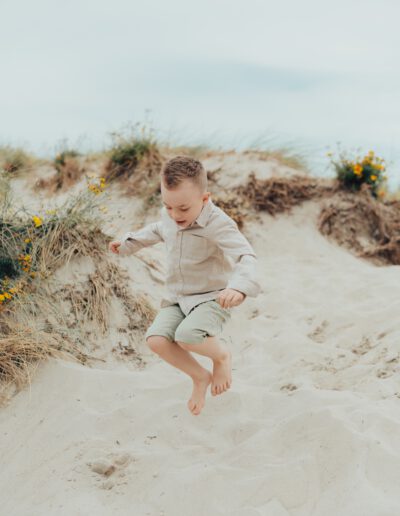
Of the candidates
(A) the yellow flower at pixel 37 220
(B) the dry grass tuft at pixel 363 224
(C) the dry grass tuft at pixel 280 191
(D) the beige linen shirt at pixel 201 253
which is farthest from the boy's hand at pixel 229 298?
(B) the dry grass tuft at pixel 363 224

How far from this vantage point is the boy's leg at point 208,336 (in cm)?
329

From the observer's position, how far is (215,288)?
3.54 metres

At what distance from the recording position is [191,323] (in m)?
3.31

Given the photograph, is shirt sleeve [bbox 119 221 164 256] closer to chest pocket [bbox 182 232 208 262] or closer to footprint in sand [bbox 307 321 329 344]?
chest pocket [bbox 182 232 208 262]

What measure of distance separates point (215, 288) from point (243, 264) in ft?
1.18

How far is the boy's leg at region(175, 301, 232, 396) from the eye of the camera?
10.8 ft

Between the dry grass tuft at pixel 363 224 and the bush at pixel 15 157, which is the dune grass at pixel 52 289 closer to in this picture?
the dry grass tuft at pixel 363 224

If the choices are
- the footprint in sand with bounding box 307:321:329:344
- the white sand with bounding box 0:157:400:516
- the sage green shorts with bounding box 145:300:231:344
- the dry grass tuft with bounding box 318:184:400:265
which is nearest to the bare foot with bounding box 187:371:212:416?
the white sand with bounding box 0:157:400:516

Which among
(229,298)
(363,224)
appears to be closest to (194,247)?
(229,298)

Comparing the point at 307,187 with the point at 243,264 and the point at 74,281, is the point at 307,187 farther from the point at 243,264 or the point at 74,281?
the point at 243,264

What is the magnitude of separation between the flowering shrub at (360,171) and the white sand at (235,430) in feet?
11.8

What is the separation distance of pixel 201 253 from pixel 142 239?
43 centimetres

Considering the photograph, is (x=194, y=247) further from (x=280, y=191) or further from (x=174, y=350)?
(x=280, y=191)

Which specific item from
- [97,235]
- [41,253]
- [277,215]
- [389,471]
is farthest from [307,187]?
[389,471]
